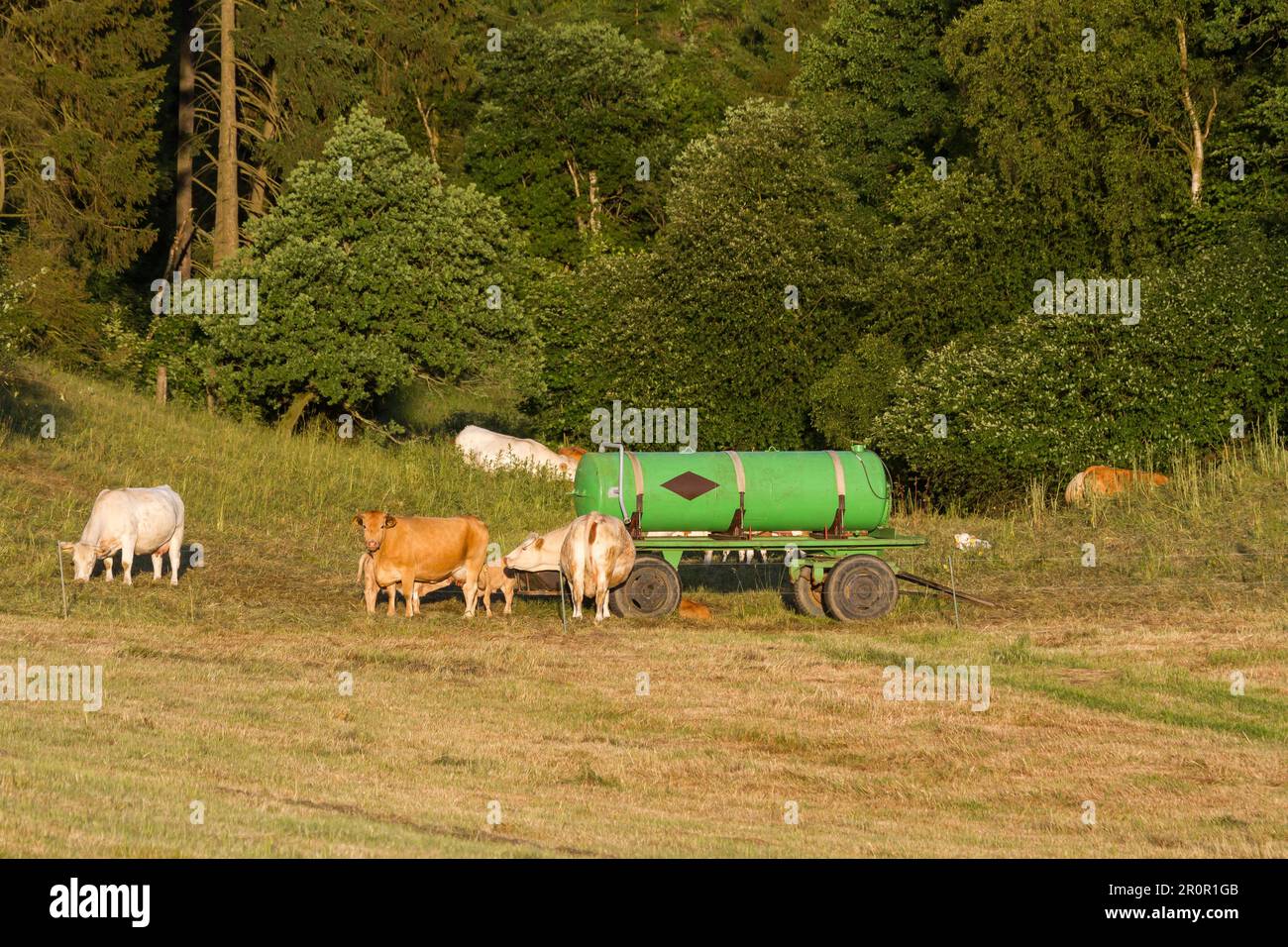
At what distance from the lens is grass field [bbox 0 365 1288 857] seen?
41.4 ft

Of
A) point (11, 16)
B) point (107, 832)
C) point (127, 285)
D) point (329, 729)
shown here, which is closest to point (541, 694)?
point (329, 729)

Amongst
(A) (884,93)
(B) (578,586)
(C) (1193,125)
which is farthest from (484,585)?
(A) (884,93)

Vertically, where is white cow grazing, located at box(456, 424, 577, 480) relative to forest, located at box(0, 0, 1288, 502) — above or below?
below

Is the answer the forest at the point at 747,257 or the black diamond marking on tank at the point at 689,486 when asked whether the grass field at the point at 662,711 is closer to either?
the black diamond marking on tank at the point at 689,486

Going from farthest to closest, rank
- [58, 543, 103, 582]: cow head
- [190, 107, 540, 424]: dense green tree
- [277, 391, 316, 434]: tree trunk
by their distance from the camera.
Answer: [277, 391, 316, 434]: tree trunk
[190, 107, 540, 424]: dense green tree
[58, 543, 103, 582]: cow head

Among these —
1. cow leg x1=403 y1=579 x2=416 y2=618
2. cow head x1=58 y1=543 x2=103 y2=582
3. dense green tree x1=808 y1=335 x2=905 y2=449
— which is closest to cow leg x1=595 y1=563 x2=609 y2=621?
cow leg x1=403 y1=579 x2=416 y2=618

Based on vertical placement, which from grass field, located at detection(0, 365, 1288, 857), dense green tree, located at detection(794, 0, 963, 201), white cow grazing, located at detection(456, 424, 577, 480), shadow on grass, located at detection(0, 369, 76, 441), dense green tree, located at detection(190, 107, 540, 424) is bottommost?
grass field, located at detection(0, 365, 1288, 857)

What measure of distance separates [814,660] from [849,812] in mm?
Result: 7326

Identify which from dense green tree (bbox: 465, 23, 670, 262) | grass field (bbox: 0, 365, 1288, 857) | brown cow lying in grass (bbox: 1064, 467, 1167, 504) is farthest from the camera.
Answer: dense green tree (bbox: 465, 23, 670, 262)

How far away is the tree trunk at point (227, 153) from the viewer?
1984 inches

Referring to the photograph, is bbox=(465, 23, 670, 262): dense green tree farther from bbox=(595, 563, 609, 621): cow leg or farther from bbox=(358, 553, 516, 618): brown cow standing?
bbox=(595, 563, 609, 621): cow leg

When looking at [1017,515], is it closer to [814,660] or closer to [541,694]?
[814,660]

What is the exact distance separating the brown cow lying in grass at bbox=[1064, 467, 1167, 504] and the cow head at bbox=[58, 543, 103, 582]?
2044cm

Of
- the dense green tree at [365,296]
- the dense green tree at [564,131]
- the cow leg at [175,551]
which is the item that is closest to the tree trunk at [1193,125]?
the dense green tree at [365,296]
